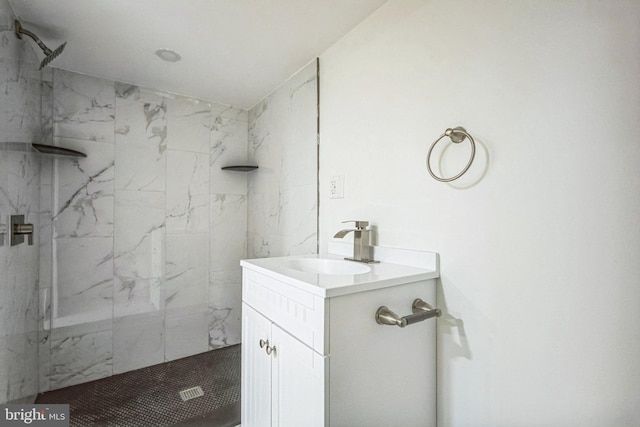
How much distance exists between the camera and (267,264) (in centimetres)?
131

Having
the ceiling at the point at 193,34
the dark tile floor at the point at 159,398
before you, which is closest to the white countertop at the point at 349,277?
the dark tile floor at the point at 159,398

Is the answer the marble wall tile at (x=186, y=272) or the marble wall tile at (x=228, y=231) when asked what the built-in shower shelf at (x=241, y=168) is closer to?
the marble wall tile at (x=228, y=231)

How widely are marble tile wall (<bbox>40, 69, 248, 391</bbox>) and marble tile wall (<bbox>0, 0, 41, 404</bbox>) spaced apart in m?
0.16

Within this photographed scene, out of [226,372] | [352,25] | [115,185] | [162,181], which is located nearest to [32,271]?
[115,185]

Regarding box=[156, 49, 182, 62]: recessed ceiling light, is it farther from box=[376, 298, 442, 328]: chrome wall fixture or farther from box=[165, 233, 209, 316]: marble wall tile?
box=[376, 298, 442, 328]: chrome wall fixture

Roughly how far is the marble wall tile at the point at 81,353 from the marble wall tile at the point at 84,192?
0.65 metres

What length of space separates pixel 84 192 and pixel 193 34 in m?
1.32

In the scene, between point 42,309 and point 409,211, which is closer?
point 409,211

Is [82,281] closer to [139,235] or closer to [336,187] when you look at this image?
[139,235]

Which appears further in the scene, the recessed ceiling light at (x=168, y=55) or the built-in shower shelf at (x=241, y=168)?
the built-in shower shelf at (x=241, y=168)

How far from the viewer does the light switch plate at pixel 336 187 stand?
1660 millimetres

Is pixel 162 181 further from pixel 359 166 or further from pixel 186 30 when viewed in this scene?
pixel 359 166

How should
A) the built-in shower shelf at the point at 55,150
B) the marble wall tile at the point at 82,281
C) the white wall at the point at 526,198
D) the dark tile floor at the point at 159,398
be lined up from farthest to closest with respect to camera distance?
the marble wall tile at the point at 82,281 < the built-in shower shelf at the point at 55,150 < the dark tile floor at the point at 159,398 < the white wall at the point at 526,198

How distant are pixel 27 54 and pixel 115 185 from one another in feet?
2.81
